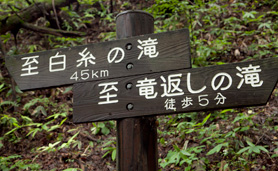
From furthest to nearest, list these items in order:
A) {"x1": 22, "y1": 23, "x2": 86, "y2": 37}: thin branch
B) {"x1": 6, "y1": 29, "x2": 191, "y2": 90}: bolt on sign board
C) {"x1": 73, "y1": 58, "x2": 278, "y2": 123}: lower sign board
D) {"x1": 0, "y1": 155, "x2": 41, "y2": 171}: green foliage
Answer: {"x1": 22, "y1": 23, "x2": 86, "y2": 37}: thin branch
{"x1": 0, "y1": 155, "x2": 41, "y2": 171}: green foliage
{"x1": 6, "y1": 29, "x2": 191, "y2": 90}: bolt on sign board
{"x1": 73, "y1": 58, "x2": 278, "y2": 123}: lower sign board

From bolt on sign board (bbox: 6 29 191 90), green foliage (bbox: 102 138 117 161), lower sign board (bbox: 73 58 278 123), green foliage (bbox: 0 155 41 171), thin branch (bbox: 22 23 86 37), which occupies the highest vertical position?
thin branch (bbox: 22 23 86 37)

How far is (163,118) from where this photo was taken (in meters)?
5.04

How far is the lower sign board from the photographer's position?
1.82 meters

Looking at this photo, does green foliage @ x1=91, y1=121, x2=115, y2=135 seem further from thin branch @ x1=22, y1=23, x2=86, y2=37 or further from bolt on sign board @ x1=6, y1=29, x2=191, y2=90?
thin branch @ x1=22, y1=23, x2=86, y2=37

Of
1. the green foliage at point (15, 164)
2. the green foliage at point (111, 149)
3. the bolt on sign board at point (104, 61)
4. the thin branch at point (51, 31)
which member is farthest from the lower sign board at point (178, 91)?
the thin branch at point (51, 31)

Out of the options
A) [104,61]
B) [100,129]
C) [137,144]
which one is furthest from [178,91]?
[100,129]

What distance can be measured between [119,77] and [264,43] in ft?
16.2

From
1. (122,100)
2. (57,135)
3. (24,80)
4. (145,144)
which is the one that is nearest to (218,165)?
(145,144)

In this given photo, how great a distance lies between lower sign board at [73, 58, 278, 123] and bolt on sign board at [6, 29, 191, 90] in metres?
0.08

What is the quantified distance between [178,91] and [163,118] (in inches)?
125

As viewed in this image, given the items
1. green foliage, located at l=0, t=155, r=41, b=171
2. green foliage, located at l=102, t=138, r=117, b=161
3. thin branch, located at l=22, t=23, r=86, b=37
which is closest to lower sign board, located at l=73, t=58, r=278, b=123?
green foliage, located at l=102, t=138, r=117, b=161

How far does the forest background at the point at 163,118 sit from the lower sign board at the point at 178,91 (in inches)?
13.1

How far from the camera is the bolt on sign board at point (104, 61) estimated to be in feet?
6.72

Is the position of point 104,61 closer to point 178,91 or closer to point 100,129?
point 178,91
